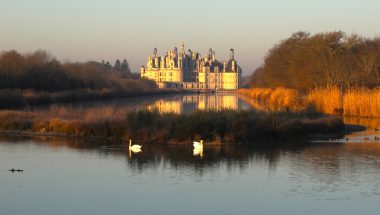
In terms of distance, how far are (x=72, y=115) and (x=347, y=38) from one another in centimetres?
3023

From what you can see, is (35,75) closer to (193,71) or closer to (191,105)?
(191,105)

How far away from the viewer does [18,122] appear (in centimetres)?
2628

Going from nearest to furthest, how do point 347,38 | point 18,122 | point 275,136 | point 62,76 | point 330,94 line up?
point 275,136
point 18,122
point 330,94
point 347,38
point 62,76

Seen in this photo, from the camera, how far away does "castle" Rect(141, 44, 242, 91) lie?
550 ft

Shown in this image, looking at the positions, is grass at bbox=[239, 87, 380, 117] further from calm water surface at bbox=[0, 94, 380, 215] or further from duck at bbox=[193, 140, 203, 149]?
duck at bbox=[193, 140, 203, 149]

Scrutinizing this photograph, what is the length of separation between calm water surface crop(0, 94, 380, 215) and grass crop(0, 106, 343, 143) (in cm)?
121

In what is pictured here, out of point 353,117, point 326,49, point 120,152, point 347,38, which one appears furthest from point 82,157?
point 347,38

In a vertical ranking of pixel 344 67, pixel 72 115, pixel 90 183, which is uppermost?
pixel 344 67

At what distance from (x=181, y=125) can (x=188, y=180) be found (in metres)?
7.25

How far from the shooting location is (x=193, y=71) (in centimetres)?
17462

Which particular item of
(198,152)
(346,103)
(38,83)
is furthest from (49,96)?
(198,152)

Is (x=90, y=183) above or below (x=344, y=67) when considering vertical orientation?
below

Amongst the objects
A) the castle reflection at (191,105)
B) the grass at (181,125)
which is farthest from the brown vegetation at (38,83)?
the grass at (181,125)

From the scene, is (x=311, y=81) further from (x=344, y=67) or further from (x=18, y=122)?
(x=18, y=122)
